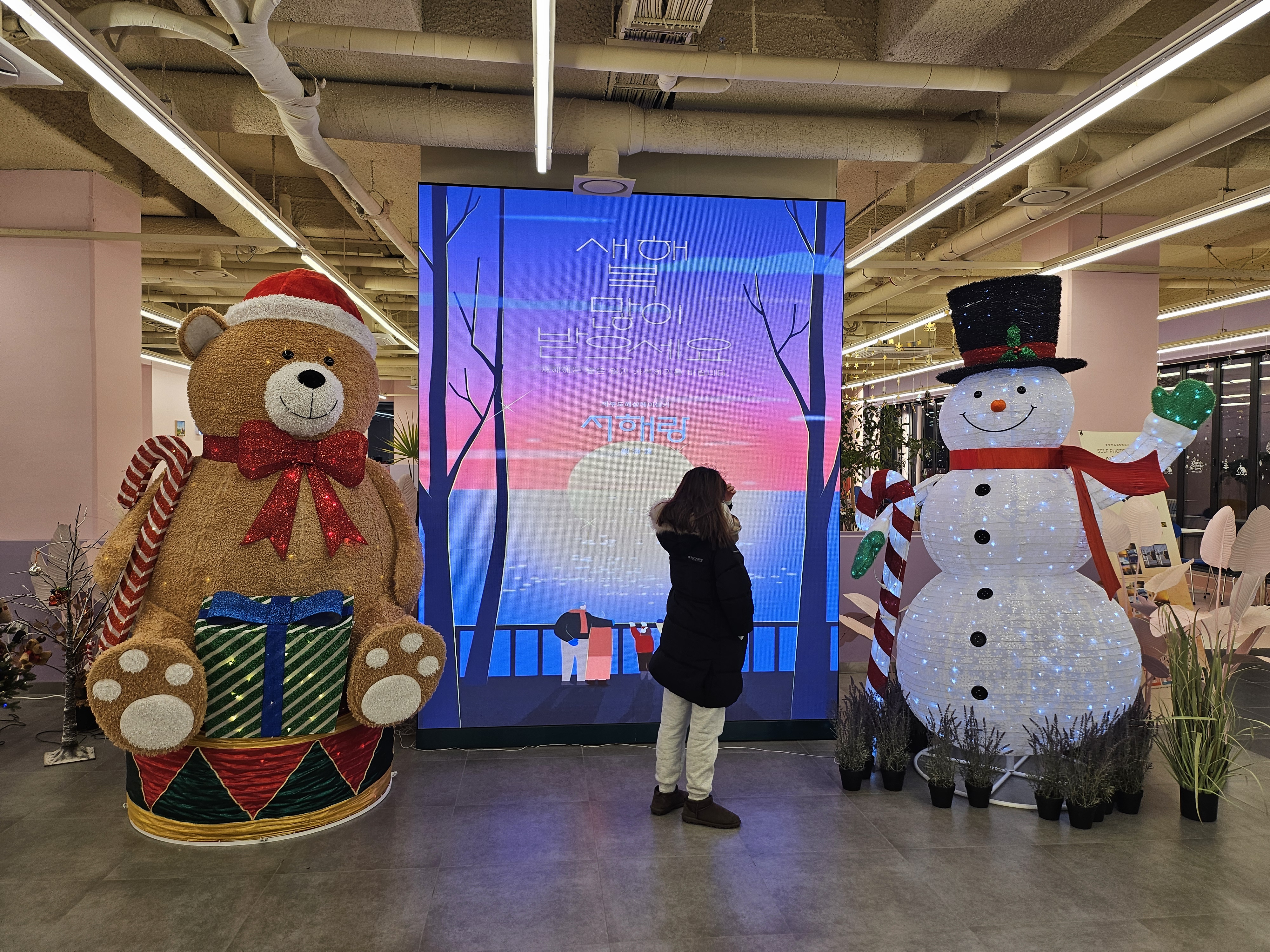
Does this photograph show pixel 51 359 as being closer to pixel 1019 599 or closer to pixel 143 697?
pixel 143 697

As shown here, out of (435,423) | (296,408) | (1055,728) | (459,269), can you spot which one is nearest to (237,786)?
(296,408)

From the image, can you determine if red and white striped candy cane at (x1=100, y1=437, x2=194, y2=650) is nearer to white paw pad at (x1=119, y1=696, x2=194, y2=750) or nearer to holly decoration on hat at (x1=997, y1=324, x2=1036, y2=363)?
white paw pad at (x1=119, y1=696, x2=194, y2=750)

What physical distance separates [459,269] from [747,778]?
263 cm

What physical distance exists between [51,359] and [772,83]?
4.86 meters

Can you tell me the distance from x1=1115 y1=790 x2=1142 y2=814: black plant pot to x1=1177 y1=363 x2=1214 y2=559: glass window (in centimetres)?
886

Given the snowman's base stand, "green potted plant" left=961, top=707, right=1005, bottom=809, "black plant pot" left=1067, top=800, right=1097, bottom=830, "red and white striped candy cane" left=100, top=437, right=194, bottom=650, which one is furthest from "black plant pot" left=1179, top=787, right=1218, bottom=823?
"red and white striped candy cane" left=100, top=437, right=194, bottom=650

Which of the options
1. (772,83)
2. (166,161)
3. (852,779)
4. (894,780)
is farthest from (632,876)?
(166,161)

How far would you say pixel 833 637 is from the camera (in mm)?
4129

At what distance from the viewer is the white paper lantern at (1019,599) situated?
3.15 meters

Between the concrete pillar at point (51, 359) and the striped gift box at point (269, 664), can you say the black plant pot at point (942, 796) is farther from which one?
the concrete pillar at point (51, 359)

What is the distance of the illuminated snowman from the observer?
316 centimetres

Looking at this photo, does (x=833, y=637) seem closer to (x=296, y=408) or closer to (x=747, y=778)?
(x=747, y=778)

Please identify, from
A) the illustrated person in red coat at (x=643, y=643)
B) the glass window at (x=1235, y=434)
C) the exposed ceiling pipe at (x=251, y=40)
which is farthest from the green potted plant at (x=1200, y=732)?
the glass window at (x=1235, y=434)

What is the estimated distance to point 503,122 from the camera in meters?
4.19
